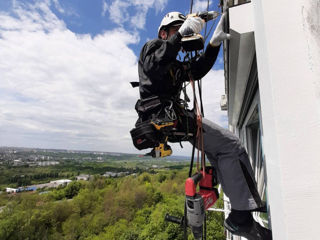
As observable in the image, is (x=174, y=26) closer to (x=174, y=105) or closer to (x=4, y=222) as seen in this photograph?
(x=174, y=105)

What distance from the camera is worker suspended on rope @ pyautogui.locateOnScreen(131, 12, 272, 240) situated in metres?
1.38

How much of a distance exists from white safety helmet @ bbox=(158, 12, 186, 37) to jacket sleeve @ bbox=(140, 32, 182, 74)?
0.40 m

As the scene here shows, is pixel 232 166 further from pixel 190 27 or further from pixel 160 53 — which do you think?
pixel 190 27

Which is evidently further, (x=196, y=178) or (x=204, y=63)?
(x=204, y=63)

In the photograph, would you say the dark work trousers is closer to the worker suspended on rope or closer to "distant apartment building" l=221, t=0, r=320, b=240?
the worker suspended on rope

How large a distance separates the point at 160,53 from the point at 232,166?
100cm

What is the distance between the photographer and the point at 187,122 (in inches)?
64.7

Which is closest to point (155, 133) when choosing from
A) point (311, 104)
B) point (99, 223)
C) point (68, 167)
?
point (311, 104)

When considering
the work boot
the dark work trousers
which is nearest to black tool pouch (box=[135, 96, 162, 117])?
the dark work trousers

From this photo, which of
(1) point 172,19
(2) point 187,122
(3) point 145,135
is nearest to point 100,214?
(3) point 145,135

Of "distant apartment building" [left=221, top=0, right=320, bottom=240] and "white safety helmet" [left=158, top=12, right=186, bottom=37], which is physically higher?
"white safety helmet" [left=158, top=12, right=186, bottom=37]

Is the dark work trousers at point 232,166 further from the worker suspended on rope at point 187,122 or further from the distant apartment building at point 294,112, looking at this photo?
the distant apartment building at point 294,112

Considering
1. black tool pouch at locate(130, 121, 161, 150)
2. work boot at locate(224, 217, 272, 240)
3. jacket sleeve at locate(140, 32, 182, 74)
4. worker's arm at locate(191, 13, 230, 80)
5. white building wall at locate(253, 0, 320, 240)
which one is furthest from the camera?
worker's arm at locate(191, 13, 230, 80)

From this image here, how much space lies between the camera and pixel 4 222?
26.7 meters
